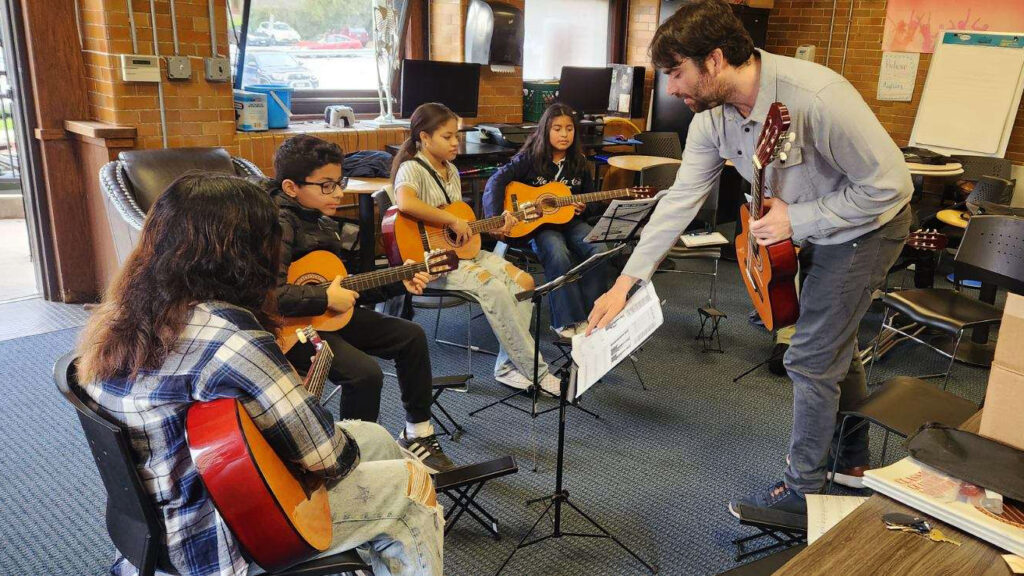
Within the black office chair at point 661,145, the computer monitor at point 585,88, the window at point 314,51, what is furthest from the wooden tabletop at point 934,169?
the window at point 314,51

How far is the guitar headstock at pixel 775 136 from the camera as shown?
1955 millimetres

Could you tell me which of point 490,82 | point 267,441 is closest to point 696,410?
point 267,441

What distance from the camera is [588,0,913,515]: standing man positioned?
1.97 meters

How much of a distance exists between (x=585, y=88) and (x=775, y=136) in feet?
13.9

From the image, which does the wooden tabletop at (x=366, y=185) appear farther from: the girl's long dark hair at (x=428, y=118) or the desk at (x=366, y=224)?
the girl's long dark hair at (x=428, y=118)

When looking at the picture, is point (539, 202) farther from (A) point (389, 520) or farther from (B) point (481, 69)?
(A) point (389, 520)

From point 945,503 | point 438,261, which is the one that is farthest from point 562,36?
point 945,503

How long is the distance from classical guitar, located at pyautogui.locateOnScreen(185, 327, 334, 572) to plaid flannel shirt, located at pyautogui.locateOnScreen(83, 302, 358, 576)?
0.12 feet

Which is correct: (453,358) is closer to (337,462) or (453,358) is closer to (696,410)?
(696,410)

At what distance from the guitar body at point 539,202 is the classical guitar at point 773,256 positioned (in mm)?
1697

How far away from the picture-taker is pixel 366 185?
360cm

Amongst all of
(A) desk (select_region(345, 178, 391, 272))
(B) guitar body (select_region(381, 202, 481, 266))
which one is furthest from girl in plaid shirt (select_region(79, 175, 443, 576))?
(A) desk (select_region(345, 178, 391, 272))

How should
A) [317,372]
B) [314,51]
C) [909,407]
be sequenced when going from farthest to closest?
1. [314,51]
2. [909,407]
3. [317,372]

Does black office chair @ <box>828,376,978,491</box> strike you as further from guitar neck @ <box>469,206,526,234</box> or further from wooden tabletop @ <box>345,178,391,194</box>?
wooden tabletop @ <box>345,178,391,194</box>
